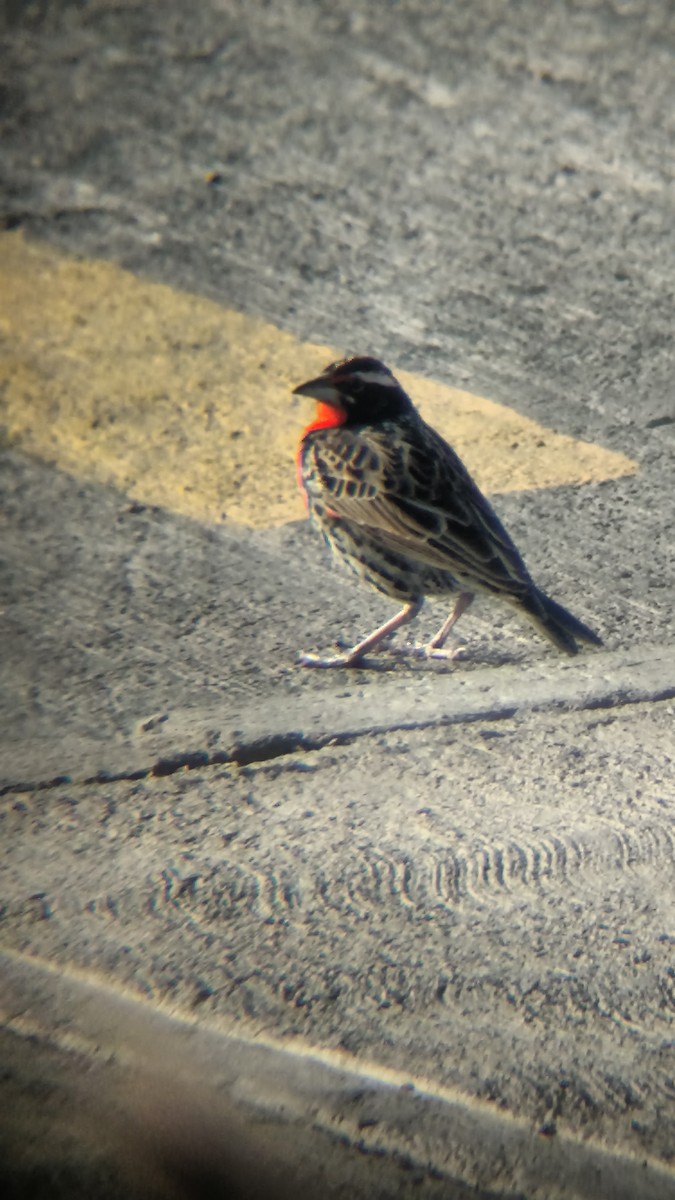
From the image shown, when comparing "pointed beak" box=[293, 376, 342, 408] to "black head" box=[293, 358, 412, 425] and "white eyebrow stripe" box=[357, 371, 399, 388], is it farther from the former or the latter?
"white eyebrow stripe" box=[357, 371, 399, 388]

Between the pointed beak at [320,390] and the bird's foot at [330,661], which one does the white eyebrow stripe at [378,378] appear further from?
the bird's foot at [330,661]

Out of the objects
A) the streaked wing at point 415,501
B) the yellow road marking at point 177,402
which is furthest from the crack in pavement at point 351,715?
the yellow road marking at point 177,402

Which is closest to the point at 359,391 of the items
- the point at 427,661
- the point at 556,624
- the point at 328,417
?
the point at 328,417

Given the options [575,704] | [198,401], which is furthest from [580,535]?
[198,401]

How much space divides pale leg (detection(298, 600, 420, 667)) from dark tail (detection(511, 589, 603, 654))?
478 millimetres

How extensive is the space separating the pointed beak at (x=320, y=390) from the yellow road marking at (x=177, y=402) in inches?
22.6

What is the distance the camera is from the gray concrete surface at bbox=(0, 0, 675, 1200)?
2.85 metres

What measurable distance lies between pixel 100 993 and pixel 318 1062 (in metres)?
0.50

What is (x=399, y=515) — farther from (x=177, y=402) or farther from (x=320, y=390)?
(x=177, y=402)

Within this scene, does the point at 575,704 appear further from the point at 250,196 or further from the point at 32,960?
the point at 250,196

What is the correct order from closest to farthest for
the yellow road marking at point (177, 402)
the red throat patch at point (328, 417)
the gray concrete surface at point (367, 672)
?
the gray concrete surface at point (367, 672), the red throat patch at point (328, 417), the yellow road marking at point (177, 402)

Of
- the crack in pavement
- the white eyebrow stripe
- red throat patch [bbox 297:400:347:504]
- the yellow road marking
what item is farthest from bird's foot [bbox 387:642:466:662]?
the white eyebrow stripe

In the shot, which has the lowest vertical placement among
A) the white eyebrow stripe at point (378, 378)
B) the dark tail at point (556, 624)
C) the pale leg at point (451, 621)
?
the pale leg at point (451, 621)

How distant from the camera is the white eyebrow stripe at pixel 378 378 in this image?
509cm
